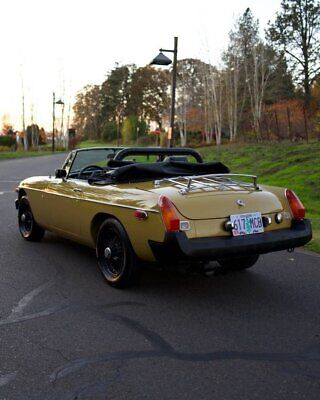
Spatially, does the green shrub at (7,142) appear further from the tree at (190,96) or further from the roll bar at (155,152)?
the roll bar at (155,152)

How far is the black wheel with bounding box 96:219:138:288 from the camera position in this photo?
14.9 ft

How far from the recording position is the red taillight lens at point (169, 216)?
4.04 meters

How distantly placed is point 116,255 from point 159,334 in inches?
53.2

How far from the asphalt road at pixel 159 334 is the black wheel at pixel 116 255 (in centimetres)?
13

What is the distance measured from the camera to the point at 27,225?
714 cm

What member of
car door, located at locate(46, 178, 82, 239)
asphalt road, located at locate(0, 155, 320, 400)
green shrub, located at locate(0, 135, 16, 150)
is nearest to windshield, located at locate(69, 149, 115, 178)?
car door, located at locate(46, 178, 82, 239)

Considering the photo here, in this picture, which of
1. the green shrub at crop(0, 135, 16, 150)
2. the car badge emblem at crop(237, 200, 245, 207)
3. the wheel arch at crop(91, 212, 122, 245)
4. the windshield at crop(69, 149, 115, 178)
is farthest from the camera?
the green shrub at crop(0, 135, 16, 150)

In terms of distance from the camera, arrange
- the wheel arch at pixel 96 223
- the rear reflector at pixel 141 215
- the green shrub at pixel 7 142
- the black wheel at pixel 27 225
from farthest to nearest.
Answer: the green shrub at pixel 7 142 → the black wheel at pixel 27 225 → the wheel arch at pixel 96 223 → the rear reflector at pixel 141 215

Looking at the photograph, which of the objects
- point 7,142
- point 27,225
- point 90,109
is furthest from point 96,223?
point 90,109

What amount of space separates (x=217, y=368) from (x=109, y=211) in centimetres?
217

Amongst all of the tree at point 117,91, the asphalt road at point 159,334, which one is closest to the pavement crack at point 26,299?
the asphalt road at point 159,334

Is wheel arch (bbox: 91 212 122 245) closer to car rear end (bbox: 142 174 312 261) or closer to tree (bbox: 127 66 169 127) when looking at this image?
car rear end (bbox: 142 174 312 261)

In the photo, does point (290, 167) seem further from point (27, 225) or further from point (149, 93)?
point (149, 93)

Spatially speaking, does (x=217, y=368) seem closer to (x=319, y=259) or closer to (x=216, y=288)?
(x=216, y=288)
